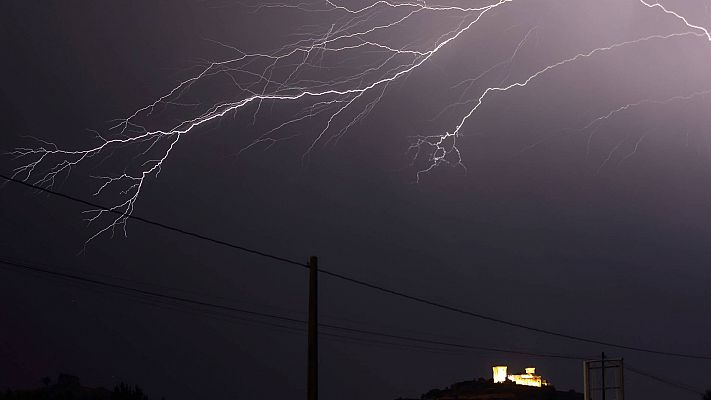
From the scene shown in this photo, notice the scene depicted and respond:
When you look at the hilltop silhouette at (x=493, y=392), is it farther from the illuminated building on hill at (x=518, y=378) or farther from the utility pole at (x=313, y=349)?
the utility pole at (x=313, y=349)

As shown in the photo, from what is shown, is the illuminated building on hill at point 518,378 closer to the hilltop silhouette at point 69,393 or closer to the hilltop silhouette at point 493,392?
the hilltop silhouette at point 493,392

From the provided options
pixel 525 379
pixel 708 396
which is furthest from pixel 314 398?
pixel 708 396

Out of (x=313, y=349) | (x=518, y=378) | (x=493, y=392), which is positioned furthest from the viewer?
(x=518, y=378)

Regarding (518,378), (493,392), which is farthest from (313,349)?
(518,378)

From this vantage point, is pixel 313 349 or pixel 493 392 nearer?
pixel 313 349

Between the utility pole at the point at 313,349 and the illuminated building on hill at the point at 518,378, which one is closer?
the utility pole at the point at 313,349

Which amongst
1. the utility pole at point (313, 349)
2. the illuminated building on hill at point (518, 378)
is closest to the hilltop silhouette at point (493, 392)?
the illuminated building on hill at point (518, 378)

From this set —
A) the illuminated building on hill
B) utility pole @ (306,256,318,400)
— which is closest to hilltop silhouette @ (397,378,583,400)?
the illuminated building on hill

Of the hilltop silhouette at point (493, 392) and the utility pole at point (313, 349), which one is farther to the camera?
the hilltop silhouette at point (493, 392)

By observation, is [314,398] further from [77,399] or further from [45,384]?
[45,384]

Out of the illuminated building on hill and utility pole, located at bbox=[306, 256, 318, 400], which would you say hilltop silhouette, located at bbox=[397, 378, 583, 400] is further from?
utility pole, located at bbox=[306, 256, 318, 400]

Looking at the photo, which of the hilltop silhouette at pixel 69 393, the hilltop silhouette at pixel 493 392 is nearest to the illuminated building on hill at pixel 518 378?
the hilltop silhouette at pixel 493 392

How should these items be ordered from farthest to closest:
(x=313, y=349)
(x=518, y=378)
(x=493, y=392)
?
(x=518, y=378) → (x=493, y=392) → (x=313, y=349)

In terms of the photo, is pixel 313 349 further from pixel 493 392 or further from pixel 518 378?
pixel 518 378
